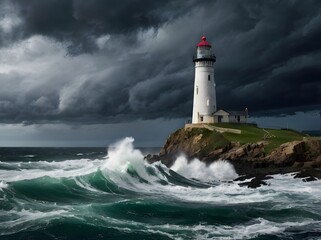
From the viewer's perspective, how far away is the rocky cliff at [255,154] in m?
38.5

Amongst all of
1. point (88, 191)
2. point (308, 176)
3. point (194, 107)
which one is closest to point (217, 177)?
point (308, 176)

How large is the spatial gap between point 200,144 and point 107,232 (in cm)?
3387

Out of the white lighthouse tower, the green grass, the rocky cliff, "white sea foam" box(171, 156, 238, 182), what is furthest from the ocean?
the white lighthouse tower

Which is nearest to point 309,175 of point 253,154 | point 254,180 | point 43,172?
point 254,180

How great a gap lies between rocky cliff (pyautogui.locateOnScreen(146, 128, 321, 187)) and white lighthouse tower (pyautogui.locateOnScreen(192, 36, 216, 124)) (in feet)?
21.2

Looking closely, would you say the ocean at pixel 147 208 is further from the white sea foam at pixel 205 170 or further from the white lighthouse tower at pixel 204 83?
the white lighthouse tower at pixel 204 83

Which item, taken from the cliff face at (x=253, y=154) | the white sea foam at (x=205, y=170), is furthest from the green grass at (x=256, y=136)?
the white sea foam at (x=205, y=170)

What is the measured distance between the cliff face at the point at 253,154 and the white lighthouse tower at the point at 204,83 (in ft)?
20.4

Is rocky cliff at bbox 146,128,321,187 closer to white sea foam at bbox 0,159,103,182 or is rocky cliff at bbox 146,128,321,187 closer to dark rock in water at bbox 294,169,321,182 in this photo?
dark rock in water at bbox 294,169,321,182

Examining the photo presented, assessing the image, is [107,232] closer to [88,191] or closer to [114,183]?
[88,191]

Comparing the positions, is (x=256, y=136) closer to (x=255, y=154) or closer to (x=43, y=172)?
(x=255, y=154)

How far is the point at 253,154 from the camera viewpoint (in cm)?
4266

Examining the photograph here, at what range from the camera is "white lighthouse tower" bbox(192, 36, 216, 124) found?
58.8 m

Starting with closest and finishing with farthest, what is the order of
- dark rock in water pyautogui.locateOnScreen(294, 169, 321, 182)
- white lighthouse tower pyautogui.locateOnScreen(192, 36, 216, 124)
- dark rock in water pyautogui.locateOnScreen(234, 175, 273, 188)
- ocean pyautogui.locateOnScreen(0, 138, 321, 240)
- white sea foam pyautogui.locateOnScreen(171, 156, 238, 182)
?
ocean pyautogui.locateOnScreen(0, 138, 321, 240) → dark rock in water pyautogui.locateOnScreen(234, 175, 273, 188) → dark rock in water pyautogui.locateOnScreen(294, 169, 321, 182) → white sea foam pyautogui.locateOnScreen(171, 156, 238, 182) → white lighthouse tower pyautogui.locateOnScreen(192, 36, 216, 124)
